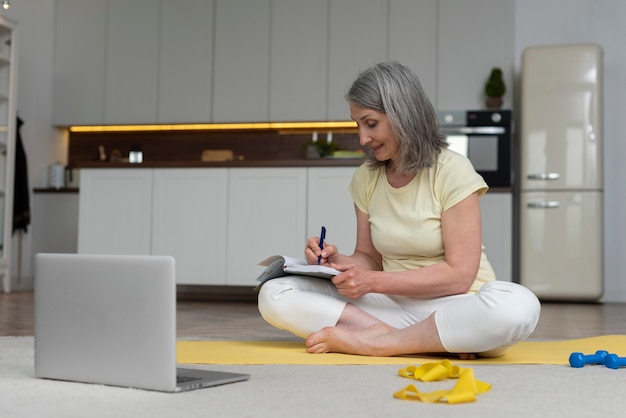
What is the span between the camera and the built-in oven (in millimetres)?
5723

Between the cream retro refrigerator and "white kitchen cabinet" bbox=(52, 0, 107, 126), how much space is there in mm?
3409

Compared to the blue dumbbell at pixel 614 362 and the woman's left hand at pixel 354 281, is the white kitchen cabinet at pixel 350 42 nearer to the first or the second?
the woman's left hand at pixel 354 281

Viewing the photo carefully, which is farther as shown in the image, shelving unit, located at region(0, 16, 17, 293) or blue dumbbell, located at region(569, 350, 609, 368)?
shelving unit, located at region(0, 16, 17, 293)

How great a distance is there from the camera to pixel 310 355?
222 cm

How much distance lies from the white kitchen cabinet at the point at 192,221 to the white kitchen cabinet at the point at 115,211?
64 millimetres

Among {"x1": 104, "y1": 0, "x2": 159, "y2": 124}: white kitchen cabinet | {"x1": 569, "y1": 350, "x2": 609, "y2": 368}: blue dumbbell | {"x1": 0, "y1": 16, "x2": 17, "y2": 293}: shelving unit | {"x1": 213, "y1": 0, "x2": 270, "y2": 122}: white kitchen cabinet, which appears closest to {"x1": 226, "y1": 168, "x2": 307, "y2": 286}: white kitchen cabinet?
{"x1": 213, "y1": 0, "x2": 270, "y2": 122}: white kitchen cabinet

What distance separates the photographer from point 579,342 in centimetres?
272

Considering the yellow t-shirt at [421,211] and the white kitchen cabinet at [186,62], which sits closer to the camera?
the yellow t-shirt at [421,211]

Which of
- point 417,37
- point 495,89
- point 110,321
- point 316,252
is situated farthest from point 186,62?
point 110,321

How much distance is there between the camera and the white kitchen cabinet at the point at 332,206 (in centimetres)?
483

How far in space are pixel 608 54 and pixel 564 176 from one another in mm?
1139

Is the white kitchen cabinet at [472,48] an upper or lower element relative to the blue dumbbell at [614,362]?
upper

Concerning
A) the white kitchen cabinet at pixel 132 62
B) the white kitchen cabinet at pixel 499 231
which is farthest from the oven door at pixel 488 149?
the white kitchen cabinet at pixel 132 62

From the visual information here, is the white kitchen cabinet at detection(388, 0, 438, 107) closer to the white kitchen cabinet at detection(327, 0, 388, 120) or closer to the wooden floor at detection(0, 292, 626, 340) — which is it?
the white kitchen cabinet at detection(327, 0, 388, 120)
